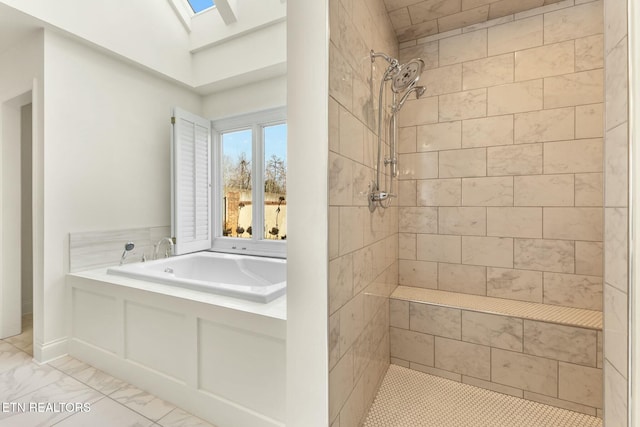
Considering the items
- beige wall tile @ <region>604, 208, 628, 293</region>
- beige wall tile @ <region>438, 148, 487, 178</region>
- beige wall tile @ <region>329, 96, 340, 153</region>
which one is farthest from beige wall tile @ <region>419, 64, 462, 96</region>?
beige wall tile @ <region>604, 208, 628, 293</region>

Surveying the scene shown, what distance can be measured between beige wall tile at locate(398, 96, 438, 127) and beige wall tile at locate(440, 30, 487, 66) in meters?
0.30

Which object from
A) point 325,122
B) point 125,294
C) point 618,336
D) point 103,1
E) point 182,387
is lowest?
point 182,387

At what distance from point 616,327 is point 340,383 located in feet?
3.06

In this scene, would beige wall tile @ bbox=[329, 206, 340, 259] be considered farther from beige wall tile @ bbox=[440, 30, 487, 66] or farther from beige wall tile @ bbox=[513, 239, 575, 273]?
beige wall tile @ bbox=[440, 30, 487, 66]

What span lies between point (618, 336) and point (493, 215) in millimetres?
1462

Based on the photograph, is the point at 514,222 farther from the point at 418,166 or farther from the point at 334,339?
the point at 334,339

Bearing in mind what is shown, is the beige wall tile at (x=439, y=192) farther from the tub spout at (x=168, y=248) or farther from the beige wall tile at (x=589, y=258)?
the tub spout at (x=168, y=248)

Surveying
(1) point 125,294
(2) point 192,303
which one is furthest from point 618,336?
(1) point 125,294

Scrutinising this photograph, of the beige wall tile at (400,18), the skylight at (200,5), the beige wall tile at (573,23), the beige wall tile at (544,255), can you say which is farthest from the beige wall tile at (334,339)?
the skylight at (200,5)

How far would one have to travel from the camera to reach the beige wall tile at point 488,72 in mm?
2074

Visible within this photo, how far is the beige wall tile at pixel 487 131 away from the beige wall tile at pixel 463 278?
0.92m

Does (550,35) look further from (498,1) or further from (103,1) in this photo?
(103,1)

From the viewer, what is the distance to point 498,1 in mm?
1928

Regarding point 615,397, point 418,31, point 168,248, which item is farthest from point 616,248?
point 168,248
